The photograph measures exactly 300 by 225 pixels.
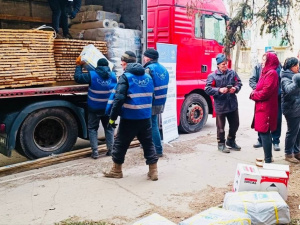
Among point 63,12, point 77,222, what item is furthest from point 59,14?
point 77,222

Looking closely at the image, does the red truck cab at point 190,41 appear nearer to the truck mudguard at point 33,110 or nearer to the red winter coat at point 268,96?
the truck mudguard at point 33,110

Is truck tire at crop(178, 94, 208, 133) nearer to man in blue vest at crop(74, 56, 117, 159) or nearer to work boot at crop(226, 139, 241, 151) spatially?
work boot at crop(226, 139, 241, 151)

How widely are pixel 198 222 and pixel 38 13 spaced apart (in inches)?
234

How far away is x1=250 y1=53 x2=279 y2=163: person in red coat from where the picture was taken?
4633mm

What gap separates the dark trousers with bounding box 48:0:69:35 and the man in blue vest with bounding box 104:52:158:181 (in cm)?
260

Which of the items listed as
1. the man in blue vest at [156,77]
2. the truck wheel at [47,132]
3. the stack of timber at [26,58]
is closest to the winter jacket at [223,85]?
the man in blue vest at [156,77]

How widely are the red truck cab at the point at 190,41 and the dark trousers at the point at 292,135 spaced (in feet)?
8.15

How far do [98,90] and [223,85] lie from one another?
2169 mm

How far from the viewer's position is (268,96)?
4664 mm

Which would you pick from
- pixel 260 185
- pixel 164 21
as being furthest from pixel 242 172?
pixel 164 21

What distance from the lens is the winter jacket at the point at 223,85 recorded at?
5.76m

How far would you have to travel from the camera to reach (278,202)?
3.33m

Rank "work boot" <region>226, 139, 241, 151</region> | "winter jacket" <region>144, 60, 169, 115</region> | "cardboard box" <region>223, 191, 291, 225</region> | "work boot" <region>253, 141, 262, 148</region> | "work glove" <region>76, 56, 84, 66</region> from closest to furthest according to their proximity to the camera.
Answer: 1. "cardboard box" <region>223, 191, 291, 225</region>
2. "winter jacket" <region>144, 60, 169, 115</region>
3. "work glove" <region>76, 56, 84, 66</region>
4. "work boot" <region>226, 139, 241, 151</region>
5. "work boot" <region>253, 141, 262, 148</region>

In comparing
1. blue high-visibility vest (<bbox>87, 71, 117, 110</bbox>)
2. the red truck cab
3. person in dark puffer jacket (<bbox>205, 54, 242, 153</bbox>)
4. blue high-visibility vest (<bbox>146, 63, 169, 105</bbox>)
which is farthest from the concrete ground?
the red truck cab
